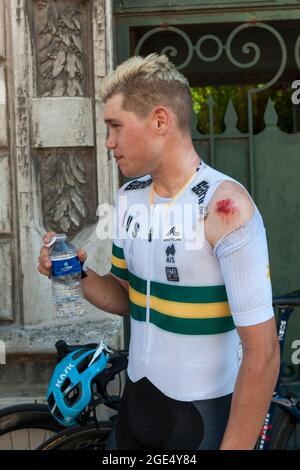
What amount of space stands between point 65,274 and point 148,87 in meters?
0.71

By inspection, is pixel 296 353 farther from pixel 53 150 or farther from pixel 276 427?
pixel 53 150


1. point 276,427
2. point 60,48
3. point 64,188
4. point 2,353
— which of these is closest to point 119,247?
point 276,427

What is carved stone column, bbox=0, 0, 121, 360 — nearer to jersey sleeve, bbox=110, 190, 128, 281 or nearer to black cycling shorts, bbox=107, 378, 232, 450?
jersey sleeve, bbox=110, 190, 128, 281

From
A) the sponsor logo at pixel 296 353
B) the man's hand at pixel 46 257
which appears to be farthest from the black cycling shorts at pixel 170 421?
the sponsor logo at pixel 296 353

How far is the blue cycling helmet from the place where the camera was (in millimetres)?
3062

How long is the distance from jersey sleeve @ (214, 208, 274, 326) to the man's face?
417 mm

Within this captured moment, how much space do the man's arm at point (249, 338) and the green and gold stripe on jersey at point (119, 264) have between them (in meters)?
0.70

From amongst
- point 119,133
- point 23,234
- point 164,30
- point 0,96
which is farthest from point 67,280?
point 164,30

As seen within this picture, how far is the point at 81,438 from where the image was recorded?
11.3 ft

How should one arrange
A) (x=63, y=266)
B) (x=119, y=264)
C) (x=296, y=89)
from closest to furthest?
(x=63, y=266), (x=119, y=264), (x=296, y=89)

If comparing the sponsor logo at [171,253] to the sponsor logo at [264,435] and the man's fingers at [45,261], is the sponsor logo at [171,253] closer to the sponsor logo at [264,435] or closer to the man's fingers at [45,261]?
the man's fingers at [45,261]

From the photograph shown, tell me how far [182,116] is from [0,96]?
7.00 ft

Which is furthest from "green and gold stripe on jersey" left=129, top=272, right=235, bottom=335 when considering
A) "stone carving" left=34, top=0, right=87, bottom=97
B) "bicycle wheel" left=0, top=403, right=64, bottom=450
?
"stone carving" left=34, top=0, right=87, bottom=97
